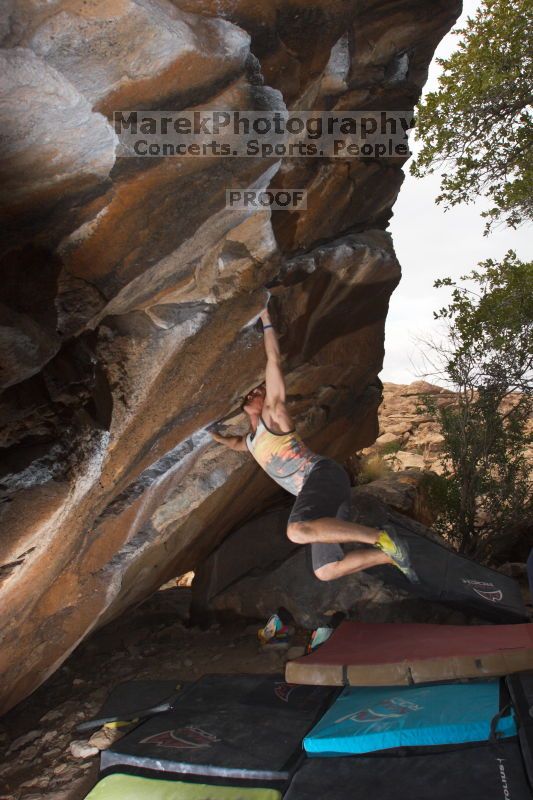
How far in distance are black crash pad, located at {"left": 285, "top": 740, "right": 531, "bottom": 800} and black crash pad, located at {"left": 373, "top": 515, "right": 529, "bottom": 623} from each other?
3.18 meters

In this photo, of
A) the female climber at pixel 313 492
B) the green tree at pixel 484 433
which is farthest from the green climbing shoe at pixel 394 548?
the green tree at pixel 484 433

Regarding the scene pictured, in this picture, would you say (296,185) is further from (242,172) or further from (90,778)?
(90,778)

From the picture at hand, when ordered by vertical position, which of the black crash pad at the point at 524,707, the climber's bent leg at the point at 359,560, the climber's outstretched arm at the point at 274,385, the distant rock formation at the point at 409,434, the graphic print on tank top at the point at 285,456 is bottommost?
the distant rock formation at the point at 409,434

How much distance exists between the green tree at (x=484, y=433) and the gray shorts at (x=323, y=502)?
5.22 m

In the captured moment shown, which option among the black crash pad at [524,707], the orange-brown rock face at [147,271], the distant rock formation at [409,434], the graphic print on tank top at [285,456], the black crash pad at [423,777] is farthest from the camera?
the distant rock formation at [409,434]

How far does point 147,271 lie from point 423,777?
328 centimetres

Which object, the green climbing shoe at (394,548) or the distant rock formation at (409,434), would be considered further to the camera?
the distant rock formation at (409,434)

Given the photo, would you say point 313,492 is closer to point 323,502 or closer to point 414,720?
point 323,502

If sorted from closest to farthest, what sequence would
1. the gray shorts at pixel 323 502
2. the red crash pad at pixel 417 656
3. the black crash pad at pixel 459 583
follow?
the red crash pad at pixel 417 656
the gray shorts at pixel 323 502
the black crash pad at pixel 459 583

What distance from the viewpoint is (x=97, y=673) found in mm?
6504

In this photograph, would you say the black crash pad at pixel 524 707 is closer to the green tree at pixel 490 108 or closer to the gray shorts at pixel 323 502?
the gray shorts at pixel 323 502

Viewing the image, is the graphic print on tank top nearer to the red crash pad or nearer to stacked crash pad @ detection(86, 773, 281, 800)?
the red crash pad

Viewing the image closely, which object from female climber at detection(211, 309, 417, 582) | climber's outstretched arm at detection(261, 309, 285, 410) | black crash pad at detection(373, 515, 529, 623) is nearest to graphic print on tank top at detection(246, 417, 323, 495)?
female climber at detection(211, 309, 417, 582)

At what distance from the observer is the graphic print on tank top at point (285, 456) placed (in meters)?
4.91
